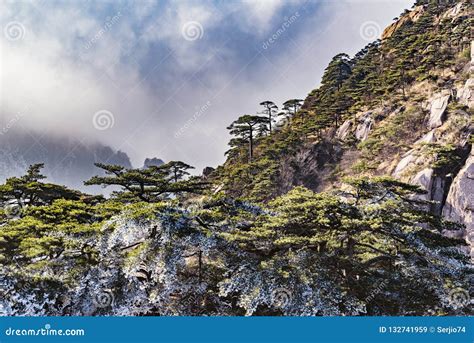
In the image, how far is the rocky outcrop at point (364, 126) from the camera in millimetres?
37438

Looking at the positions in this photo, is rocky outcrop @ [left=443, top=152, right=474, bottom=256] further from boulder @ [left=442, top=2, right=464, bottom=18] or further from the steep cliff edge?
boulder @ [left=442, top=2, right=464, bottom=18]

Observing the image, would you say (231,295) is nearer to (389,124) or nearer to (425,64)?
(389,124)

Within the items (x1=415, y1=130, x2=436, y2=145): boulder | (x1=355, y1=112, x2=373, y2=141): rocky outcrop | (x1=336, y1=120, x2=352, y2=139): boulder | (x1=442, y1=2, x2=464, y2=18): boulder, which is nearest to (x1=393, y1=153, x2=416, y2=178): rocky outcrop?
(x1=415, y1=130, x2=436, y2=145): boulder

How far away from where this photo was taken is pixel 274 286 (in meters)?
11.1

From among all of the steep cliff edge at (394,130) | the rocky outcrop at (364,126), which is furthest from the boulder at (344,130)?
the rocky outcrop at (364,126)

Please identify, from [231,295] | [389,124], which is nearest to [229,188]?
[389,124]

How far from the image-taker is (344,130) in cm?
4069

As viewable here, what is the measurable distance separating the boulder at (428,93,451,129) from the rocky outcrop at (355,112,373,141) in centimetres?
618

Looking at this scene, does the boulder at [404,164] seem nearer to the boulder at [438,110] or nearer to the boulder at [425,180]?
the boulder at [425,180]

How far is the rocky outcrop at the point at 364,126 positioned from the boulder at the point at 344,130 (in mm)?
1395

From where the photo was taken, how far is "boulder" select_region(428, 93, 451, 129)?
1188 inches

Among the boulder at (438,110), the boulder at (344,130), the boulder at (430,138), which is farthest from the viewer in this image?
the boulder at (344,130)

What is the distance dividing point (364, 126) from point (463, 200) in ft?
54.2

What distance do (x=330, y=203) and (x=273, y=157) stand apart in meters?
25.1
